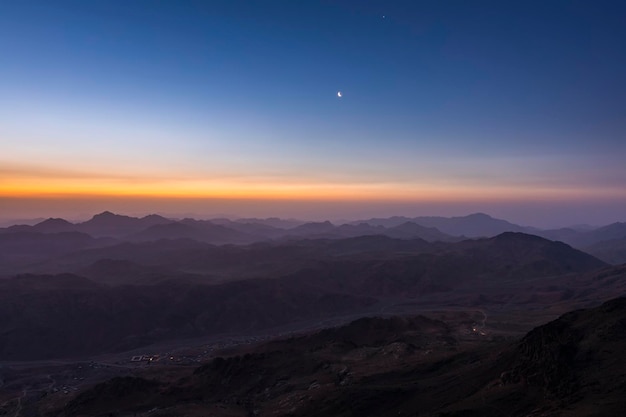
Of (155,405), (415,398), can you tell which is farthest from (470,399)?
(155,405)

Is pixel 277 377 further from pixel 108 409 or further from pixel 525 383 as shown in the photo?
pixel 525 383

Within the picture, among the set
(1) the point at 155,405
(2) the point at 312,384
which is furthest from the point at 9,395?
A: (2) the point at 312,384

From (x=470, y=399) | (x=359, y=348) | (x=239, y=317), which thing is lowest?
(x=239, y=317)

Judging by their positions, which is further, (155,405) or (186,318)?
(186,318)

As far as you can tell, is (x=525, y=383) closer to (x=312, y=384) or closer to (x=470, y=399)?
(x=470, y=399)

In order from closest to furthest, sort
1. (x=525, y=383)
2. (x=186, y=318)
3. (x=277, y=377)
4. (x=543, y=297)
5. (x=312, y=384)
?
(x=525, y=383) < (x=312, y=384) < (x=277, y=377) < (x=186, y=318) < (x=543, y=297)

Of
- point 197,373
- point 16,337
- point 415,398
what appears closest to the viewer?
point 415,398

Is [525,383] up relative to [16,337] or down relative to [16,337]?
up
